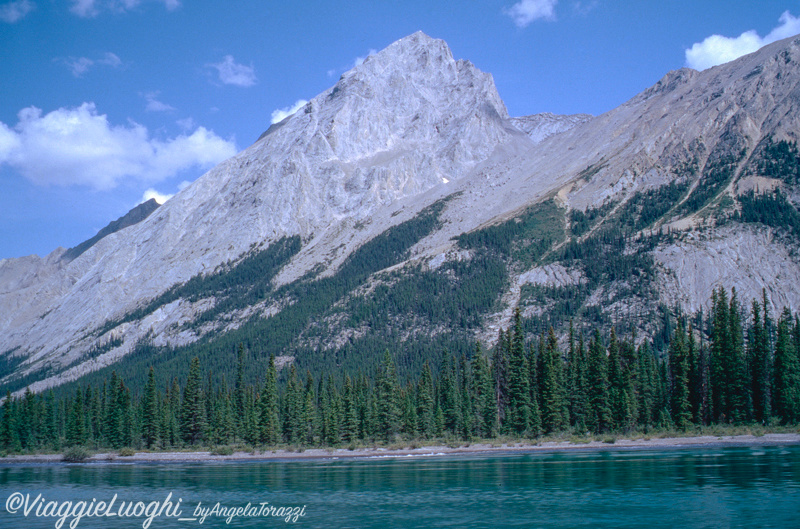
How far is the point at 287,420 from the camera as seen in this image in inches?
4294

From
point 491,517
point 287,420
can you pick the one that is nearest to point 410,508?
point 491,517

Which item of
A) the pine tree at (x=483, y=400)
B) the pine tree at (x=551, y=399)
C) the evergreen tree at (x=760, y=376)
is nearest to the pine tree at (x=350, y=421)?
the pine tree at (x=483, y=400)

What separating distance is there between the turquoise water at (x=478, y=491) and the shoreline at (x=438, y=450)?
6.51 metres

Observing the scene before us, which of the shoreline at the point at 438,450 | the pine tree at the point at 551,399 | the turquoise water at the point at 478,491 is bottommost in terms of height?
the shoreline at the point at 438,450

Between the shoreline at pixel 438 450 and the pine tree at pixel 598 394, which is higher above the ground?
the pine tree at pixel 598 394

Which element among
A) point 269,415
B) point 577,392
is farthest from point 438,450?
point 269,415

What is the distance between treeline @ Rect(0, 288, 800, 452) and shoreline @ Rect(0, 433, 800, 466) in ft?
22.5

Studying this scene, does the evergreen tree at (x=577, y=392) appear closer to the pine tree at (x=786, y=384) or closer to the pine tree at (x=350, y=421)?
the pine tree at (x=786, y=384)

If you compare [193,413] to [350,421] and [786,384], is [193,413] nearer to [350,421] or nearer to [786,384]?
[350,421]

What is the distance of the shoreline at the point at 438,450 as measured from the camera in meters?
80.4

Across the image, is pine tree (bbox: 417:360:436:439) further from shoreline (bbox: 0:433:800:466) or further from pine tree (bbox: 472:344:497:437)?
shoreline (bbox: 0:433:800:466)

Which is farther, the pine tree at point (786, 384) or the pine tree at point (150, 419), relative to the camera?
the pine tree at point (150, 419)

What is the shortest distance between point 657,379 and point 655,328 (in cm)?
8081

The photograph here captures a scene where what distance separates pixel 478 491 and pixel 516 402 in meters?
51.6
